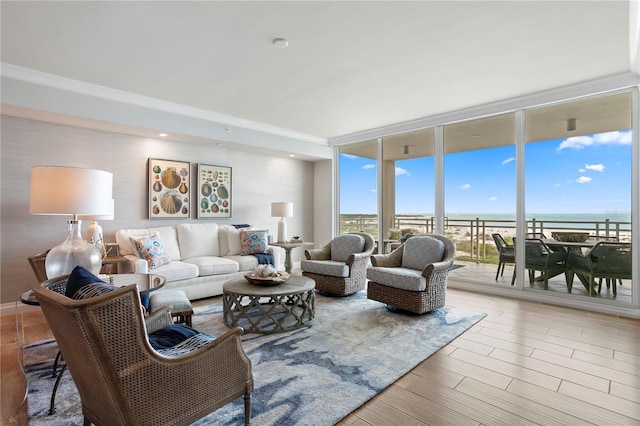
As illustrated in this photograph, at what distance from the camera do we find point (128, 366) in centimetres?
123

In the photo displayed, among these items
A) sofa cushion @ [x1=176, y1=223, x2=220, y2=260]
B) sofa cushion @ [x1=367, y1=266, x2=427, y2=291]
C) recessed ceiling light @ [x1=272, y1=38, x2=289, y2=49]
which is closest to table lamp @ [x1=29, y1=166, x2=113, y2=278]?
recessed ceiling light @ [x1=272, y1=38, x2=289, y2=49]

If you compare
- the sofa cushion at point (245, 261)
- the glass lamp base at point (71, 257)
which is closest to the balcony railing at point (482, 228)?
the sofa cushion at point (245, 261)

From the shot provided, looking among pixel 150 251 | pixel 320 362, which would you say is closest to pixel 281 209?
pixel 150 251

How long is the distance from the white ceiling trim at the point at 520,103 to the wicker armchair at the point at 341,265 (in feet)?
7.05

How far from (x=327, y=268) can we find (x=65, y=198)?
3.05 m

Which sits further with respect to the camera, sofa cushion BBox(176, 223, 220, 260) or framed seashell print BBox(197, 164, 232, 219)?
framed seashell print BBox(197, 164, 232, 219)

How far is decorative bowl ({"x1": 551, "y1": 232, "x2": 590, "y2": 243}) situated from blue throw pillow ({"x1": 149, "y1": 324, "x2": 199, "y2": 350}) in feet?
14.8

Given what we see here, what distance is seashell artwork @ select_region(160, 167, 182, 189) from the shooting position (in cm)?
496

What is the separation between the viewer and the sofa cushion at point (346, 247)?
485 cm

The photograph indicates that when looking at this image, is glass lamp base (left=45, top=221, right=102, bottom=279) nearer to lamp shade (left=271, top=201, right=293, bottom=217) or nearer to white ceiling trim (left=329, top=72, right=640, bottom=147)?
lamp shade (left=271, top=201, right=293, bottom=217)

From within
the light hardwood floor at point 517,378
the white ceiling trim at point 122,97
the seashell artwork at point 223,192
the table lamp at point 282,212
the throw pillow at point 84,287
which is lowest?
the light hardwood floor at point 517,378

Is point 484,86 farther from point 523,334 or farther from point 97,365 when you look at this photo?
point 97,365

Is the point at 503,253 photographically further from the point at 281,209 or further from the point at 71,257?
the point at 71,257

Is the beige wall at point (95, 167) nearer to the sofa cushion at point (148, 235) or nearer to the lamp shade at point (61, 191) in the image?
the lamp shade at point (61, 191)
